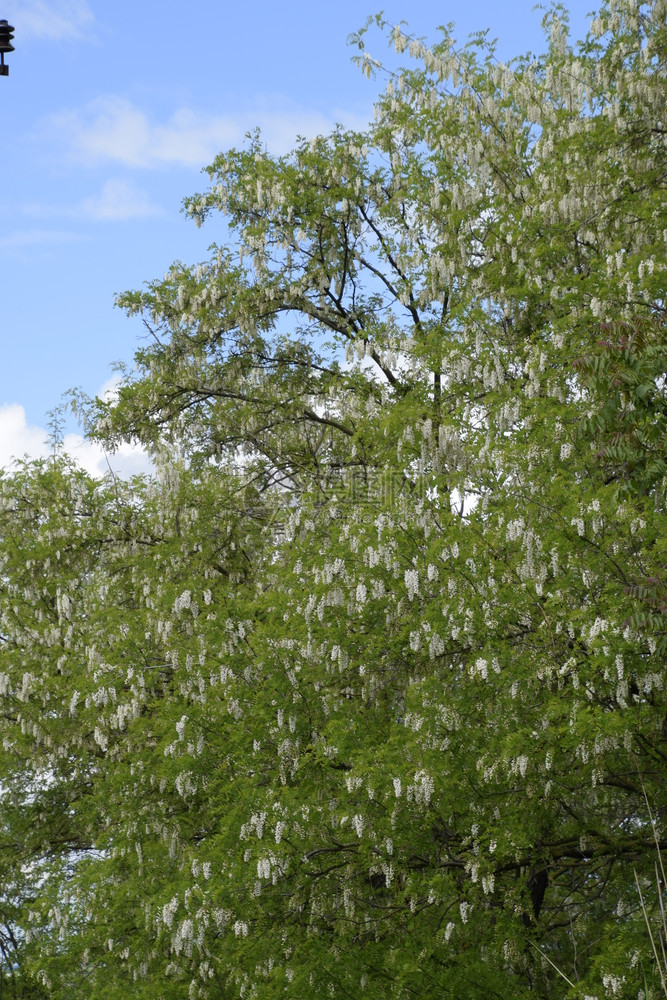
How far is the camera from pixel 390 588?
10359 millimetres

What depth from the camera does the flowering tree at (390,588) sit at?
9273mm

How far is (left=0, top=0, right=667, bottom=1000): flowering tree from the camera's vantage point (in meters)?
9.27

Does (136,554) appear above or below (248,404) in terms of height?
below

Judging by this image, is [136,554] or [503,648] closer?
[503,648]

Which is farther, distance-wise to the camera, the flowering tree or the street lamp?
the flowering tree

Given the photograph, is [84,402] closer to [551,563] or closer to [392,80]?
[392,80]

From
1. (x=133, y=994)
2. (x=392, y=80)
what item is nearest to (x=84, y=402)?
(x=392, y=80)

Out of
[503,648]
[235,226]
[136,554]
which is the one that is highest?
[235,226]

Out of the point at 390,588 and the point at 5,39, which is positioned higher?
the point at 5,39

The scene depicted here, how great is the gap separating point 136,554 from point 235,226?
196 inches

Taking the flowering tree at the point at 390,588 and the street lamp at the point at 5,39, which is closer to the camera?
the street lamp at the point at 5,39

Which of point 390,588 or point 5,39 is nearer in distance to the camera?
point 5,39

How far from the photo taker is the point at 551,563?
9344mm

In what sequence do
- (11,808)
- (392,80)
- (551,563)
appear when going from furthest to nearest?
(11,808) → (392,80) → (551,563)
